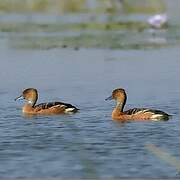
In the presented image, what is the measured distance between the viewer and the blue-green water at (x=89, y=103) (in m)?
7.09

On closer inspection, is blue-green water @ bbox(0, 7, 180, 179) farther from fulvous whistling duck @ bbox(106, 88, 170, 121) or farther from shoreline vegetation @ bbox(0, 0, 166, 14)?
shoreline vegetation @ bbox(0, 0, 166, 14)

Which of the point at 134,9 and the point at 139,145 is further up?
the point at 134,9

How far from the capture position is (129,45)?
738 inches

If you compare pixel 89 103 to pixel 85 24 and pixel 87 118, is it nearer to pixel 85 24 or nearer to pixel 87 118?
pixel 87 118

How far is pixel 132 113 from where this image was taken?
1045 cm

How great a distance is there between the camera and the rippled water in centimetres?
704

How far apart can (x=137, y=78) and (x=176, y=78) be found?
1.93ft

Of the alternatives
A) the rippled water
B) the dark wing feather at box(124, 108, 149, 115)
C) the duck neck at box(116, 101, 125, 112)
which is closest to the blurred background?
the rippled water

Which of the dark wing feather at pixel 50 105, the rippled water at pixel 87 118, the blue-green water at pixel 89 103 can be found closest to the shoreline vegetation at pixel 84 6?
the blue-green water at pixel 89 103

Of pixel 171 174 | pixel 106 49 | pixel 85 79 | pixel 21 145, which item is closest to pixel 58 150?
pixel 21 145

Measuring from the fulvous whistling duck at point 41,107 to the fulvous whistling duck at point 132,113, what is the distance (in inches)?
19.8

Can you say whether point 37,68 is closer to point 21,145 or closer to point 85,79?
point 85,79

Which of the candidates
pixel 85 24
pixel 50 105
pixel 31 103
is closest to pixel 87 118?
pixel 50 105

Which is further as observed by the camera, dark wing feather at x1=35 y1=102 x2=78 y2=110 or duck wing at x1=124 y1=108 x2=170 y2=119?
dark wing feather at x1=35 y1=102 x2=78 y2=110
